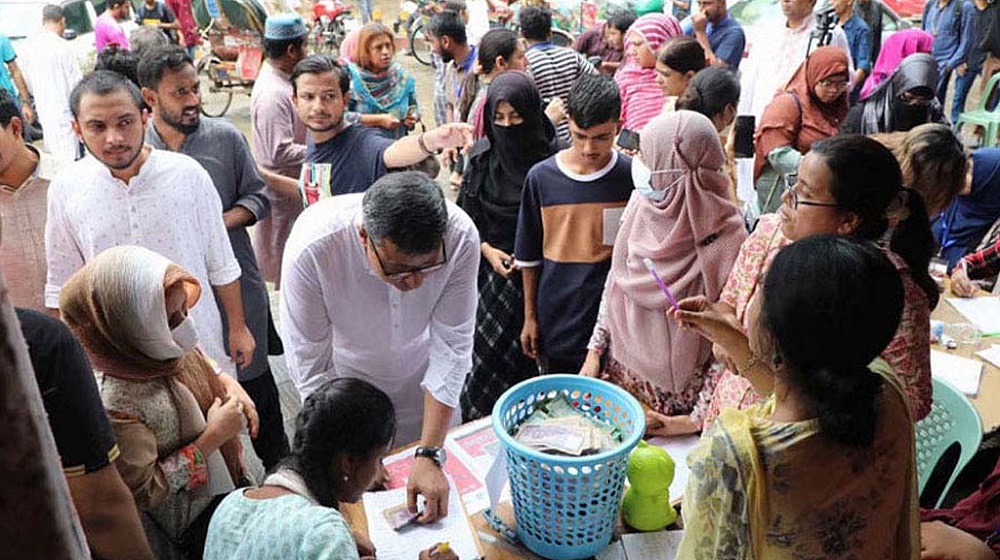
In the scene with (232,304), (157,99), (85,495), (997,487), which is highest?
(157,99)

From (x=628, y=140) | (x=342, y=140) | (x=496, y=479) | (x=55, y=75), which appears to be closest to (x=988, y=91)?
(x=628, y=140)

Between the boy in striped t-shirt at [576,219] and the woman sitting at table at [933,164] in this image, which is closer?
the woman sitting at table at [933,164]

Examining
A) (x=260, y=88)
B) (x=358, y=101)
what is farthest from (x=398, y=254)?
(x=358, y=101)

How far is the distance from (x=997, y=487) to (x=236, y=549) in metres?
1.79

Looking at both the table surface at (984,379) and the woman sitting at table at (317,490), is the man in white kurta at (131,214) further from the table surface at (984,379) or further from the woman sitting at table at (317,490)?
the table surface at (984,379)

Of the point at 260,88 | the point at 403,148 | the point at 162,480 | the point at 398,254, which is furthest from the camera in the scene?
the point at 260,88

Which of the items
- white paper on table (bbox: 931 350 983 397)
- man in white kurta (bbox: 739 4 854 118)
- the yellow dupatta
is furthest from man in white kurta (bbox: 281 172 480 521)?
man in white kurta (bbox: 739 4 854 118)

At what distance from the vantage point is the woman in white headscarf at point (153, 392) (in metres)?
1.66

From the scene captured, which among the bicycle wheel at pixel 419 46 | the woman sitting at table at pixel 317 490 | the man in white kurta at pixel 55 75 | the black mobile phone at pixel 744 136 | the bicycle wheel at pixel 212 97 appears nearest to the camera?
the woman sitting at table at pixel 317 490

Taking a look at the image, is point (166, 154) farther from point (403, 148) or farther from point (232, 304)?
point (403, 148)

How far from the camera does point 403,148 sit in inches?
113

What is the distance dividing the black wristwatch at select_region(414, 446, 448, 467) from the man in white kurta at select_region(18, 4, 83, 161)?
4643mm

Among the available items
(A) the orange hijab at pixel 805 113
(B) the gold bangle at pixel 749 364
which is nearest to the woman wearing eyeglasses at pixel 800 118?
(A) the orange hijab at pixel 805 113

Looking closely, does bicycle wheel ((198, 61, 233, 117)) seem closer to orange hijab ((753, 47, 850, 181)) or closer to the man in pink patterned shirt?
the man in pink patterned shirt
